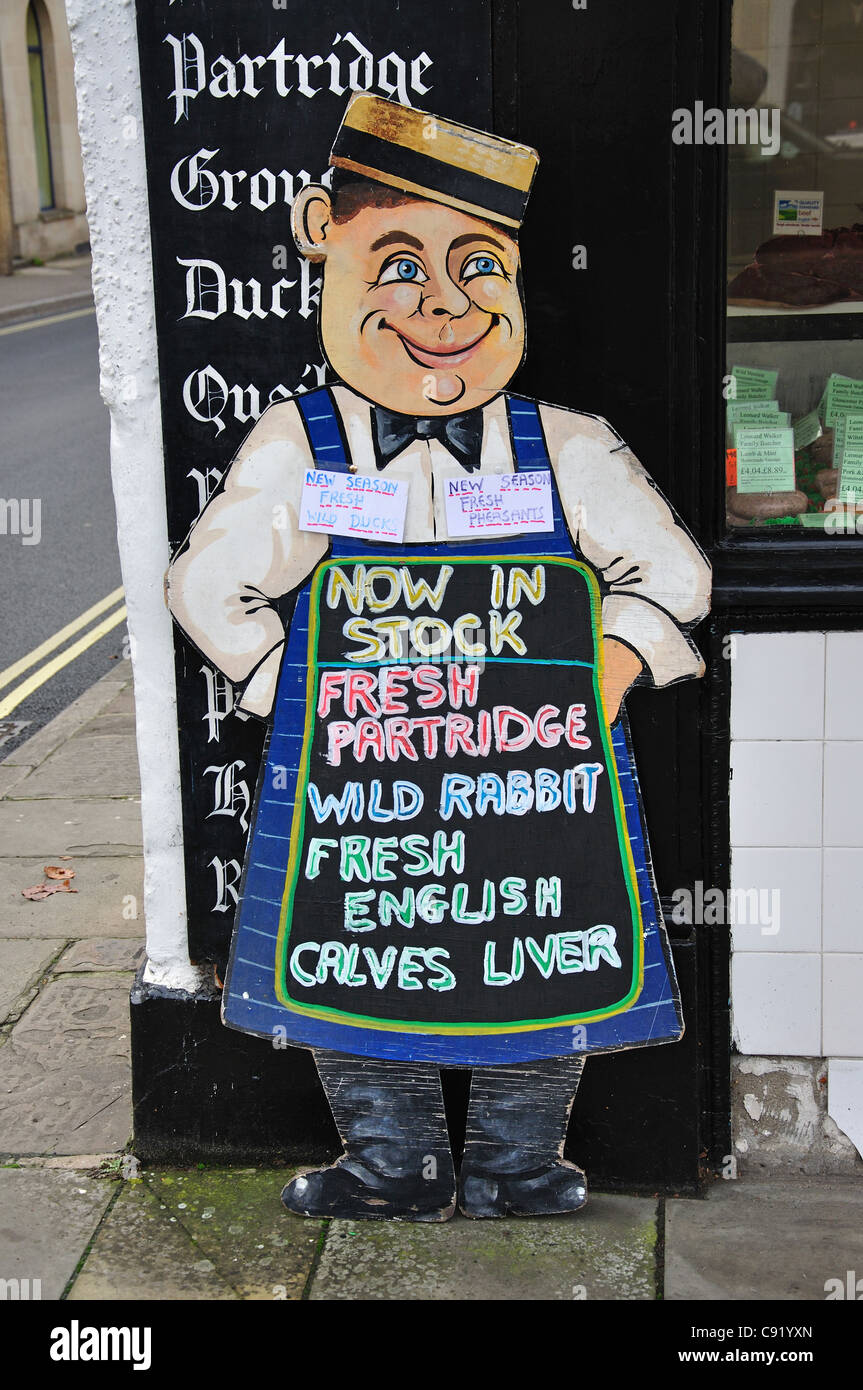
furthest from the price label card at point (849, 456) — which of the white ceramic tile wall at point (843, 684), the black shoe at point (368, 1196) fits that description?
the black shoe at point (368, 1196)

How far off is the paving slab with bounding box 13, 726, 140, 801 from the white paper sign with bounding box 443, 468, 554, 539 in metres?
3.36

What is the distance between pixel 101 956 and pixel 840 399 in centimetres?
308

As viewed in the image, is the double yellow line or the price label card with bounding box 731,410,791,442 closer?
the price label card with bounding box 731,410,791,442

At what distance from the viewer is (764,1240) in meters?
3.41

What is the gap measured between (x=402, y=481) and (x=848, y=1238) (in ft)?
7.11

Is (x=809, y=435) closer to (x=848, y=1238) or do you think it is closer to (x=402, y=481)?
(x=402, y=481)

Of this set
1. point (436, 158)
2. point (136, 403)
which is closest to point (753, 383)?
point (436, 158)

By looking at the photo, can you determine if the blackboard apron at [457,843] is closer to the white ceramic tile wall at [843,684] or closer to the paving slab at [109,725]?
the white ceramic tile wall at [843,684]

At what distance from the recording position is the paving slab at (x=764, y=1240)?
325 centimetres

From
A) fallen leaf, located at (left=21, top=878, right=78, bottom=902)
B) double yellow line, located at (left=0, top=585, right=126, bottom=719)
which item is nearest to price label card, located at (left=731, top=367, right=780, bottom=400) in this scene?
fallen leaf, located at (left=21, top=878, right=78, bottom=902)

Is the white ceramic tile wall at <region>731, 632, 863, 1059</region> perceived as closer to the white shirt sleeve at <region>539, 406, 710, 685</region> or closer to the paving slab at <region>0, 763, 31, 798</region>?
the white shirt sleeve at <region>539, 406, 710, 685</region>

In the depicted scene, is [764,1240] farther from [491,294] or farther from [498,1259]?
[491,294]

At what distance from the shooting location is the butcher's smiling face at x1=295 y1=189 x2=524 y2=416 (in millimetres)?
3215
